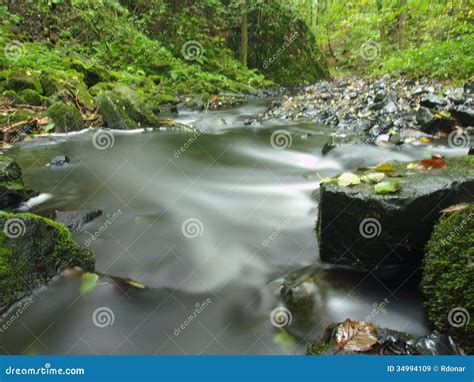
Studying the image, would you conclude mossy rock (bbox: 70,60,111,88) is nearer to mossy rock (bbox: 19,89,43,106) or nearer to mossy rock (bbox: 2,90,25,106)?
mossy rock (bbox: 19,89,43,106)

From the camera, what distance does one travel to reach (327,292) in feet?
9.81

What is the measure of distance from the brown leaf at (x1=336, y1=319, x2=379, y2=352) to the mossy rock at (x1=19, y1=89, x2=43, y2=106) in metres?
9.41

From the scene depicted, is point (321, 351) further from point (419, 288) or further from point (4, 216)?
point (4, 216)

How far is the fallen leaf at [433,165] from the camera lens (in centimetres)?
343

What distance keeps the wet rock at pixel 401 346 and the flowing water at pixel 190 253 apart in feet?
0.78

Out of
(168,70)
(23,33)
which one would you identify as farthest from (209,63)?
(23,33)

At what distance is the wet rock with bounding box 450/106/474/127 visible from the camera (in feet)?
23.0

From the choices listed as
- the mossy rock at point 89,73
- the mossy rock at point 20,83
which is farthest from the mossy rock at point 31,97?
the mossy rock at point 89,73

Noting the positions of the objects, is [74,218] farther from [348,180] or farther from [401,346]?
[401,346]

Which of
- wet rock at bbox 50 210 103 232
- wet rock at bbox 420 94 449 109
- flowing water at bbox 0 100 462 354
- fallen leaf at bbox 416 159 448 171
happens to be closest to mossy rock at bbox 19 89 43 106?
flowing water at bbox 0 100 462 354

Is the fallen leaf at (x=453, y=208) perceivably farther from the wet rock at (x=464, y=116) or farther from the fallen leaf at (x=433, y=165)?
the wet rock at (x=464, y=116)

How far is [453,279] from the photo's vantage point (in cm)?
240

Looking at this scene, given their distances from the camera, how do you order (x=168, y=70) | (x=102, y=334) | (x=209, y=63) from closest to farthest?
(x=102, y=334) → (x=168, y=70) → (x=209, y=63)

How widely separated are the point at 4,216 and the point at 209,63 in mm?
17471
